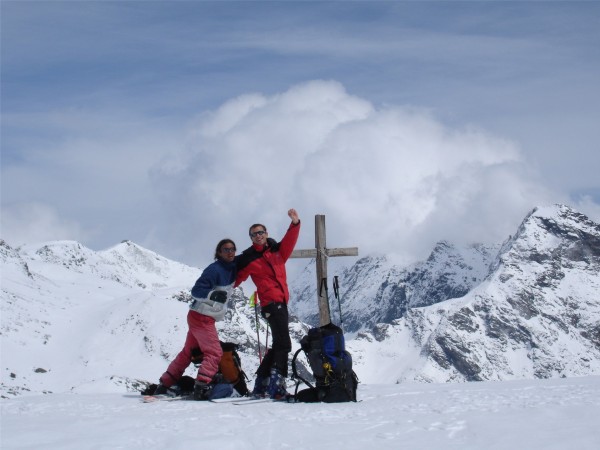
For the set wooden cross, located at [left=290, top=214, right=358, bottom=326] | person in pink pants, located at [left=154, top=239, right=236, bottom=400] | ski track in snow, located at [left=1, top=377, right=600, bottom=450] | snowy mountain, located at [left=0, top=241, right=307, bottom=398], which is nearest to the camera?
ski track in snow, located at [left=1, top=377, right=600, bottom=450]

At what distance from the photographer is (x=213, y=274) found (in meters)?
14.5

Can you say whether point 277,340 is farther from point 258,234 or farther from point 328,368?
point 258,234

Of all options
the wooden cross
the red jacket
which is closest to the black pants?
the red jacket

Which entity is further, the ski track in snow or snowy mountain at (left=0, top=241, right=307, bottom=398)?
snowy mountain at (left=0, top=241, right=307, bottom=398)

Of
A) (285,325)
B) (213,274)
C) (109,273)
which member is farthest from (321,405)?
(109,273)

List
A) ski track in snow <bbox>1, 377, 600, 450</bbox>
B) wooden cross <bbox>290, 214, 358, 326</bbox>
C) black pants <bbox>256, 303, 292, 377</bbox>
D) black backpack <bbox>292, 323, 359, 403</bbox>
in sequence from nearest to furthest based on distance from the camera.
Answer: ski track in snow <bbox>1, 377, 600, 450</bbox>
black backpack <bbox>292, 323, 359, 403</bbox>
black pants <bbox>256, 303, 292, 377</bbox>
wooden cross <bbox>290, 214, 358, 326</bbox>

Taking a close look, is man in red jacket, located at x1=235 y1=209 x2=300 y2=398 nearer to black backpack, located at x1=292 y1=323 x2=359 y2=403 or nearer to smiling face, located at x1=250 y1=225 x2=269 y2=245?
smiling face, located at x1=250 y1=225 x2=269 y2=245

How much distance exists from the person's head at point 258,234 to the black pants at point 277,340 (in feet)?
3.65

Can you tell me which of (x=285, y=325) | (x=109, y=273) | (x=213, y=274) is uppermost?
(x=109, y=273)

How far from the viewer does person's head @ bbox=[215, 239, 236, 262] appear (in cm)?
1464

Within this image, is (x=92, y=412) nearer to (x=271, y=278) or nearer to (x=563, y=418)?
(x=271, y=278)

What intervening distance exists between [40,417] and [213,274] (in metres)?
3.58

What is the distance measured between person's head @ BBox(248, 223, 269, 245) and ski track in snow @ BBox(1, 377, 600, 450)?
2832 mm

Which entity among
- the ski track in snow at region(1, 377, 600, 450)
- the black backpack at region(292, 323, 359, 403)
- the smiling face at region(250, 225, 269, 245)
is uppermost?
the smiling face at region(250, 225, 269, 245)
